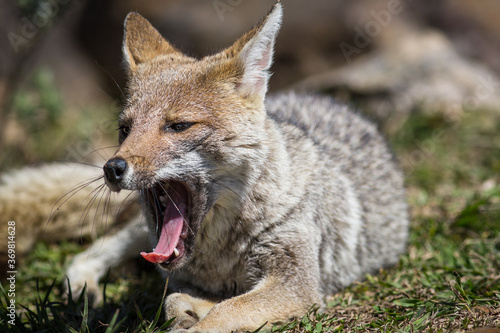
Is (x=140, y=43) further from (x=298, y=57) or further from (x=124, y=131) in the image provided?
(x=298, y=57)

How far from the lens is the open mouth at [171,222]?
3.23 metres

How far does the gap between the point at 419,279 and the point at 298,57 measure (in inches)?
236

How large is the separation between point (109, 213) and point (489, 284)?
3763 millimetres

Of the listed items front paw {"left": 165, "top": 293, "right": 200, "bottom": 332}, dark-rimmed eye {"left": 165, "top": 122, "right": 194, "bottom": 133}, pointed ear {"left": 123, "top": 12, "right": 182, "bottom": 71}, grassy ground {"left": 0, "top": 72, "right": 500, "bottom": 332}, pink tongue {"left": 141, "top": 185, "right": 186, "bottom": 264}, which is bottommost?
grassy ground {"left": 0, "top": 72, "right": 500, "bottom": 332}

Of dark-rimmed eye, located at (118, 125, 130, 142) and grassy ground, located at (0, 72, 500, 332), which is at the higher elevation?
dark-rimmed eye, located at (118, 125, 130, 142)

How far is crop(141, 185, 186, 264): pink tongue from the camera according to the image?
127 inches

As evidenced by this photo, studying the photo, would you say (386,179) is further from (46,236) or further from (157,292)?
(46,236)

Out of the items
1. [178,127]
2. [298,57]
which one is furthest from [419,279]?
[298,57]

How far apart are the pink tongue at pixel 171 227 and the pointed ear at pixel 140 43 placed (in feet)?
3.91

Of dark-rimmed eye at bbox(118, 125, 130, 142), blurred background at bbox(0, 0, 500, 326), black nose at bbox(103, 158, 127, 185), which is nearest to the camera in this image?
black nose at bbox(103, 158, 127, 185)

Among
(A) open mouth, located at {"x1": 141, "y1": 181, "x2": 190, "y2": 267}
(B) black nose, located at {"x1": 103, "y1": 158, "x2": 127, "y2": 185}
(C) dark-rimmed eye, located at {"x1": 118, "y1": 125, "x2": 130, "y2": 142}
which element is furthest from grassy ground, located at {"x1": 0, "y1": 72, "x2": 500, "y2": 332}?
(C) dark-rimmed eye, located at {"x1": 118, "y1": 125, "x2": 130, "y2": 142}

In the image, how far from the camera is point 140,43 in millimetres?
4027

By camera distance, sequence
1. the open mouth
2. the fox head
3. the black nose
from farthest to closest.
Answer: the open mouth, the fox head, the black nose

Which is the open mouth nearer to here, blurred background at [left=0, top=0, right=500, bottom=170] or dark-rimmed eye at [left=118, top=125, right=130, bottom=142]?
dark-rimmed eye at [left=118, top=125, right=130, bottom=142]
